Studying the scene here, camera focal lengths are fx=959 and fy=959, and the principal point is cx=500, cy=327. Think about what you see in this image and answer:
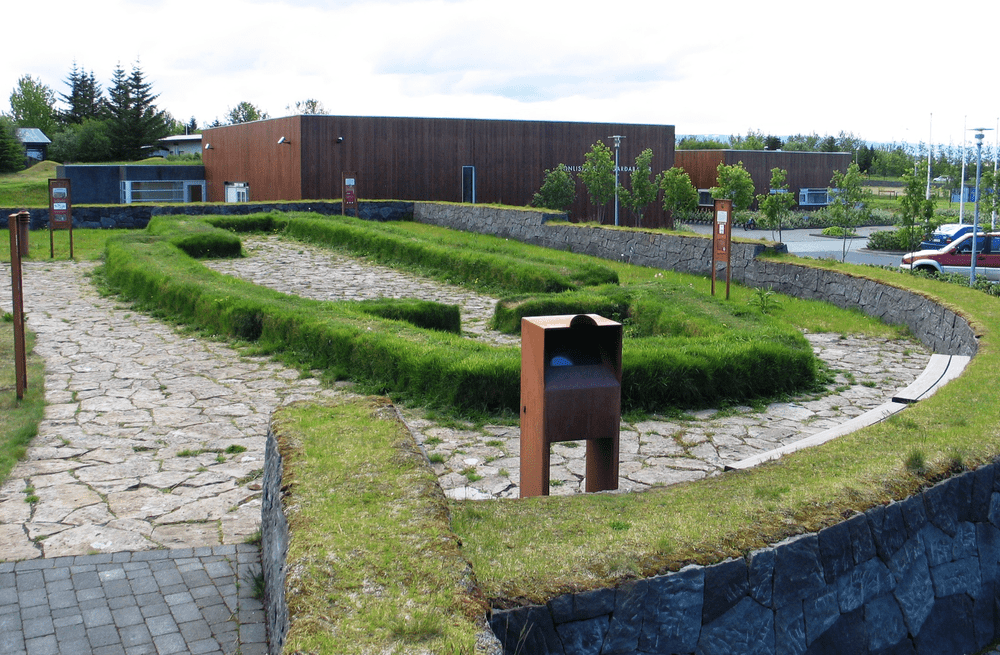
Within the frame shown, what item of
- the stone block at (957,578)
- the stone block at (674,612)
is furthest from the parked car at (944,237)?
the stone block at (674,612)

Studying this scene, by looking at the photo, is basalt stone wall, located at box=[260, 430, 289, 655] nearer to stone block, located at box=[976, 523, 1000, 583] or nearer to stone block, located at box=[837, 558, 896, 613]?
stone block, located at box=[837, 558, 896, 613]

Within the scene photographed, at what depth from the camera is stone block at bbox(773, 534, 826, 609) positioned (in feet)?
13.0

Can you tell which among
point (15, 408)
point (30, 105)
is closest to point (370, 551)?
point (15, 408)

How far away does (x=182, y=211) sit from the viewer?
1051 inches

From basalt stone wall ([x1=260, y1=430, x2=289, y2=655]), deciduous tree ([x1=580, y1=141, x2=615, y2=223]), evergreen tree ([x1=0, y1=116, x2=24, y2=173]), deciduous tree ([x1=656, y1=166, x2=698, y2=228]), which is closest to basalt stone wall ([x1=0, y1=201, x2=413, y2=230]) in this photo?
deciduous tree ([x1=580, y1=141, x2=615, y2=223])

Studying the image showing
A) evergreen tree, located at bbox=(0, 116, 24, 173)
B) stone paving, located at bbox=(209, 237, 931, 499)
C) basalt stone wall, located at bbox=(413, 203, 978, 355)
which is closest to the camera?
stone paving, located at bbox=(209, 237, 931, 499)

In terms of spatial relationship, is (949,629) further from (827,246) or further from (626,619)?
(827,246)

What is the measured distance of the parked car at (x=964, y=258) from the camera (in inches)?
903

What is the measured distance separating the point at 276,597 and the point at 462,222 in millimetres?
22650

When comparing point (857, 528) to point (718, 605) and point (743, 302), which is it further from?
point (743, 302)

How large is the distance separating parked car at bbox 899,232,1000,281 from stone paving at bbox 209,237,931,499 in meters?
12.5

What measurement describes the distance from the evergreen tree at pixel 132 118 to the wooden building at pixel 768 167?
116 feet

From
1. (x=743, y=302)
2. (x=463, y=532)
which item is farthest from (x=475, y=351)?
(x=743, y=302)

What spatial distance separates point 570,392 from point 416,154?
103ft
